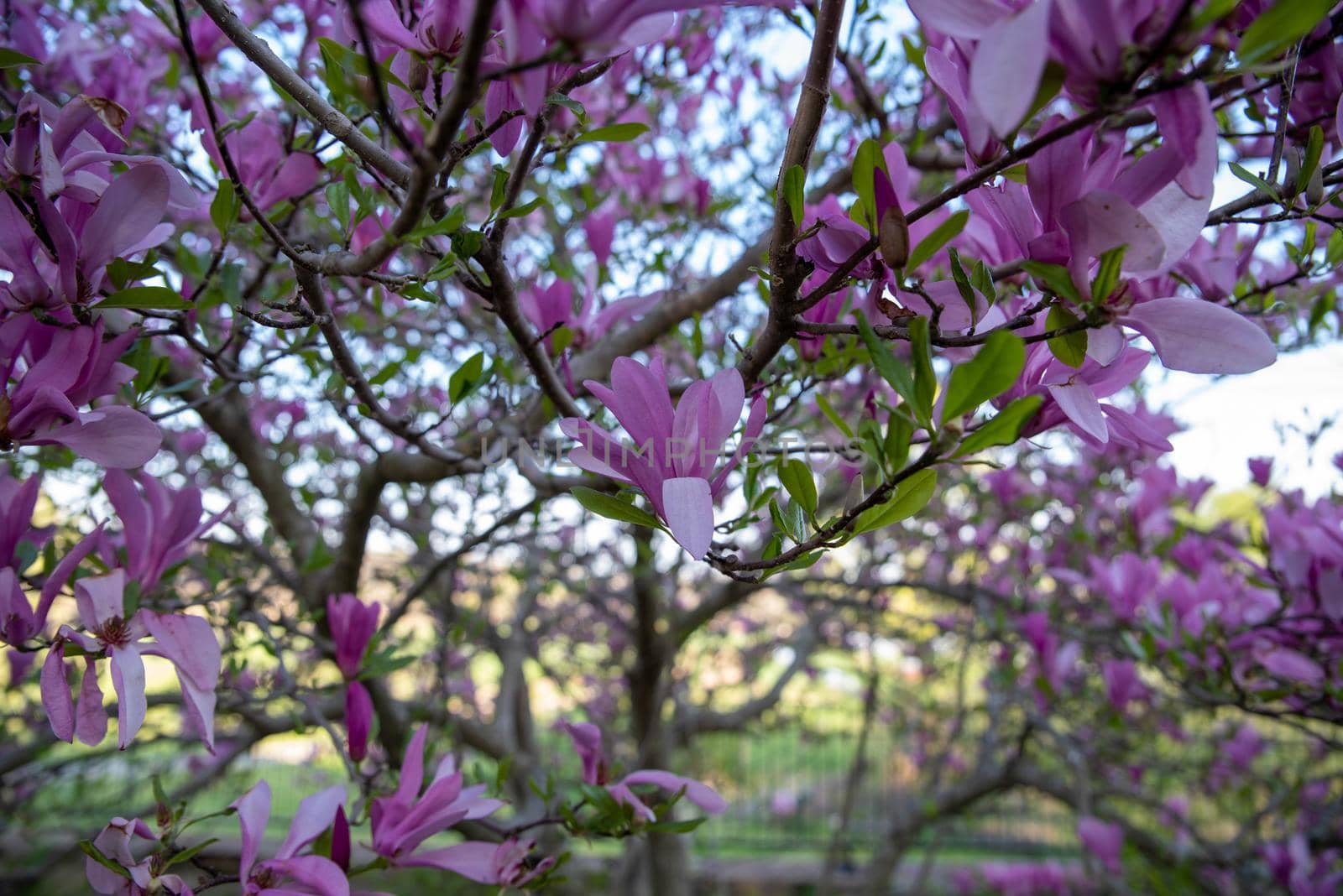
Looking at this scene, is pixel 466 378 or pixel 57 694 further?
pixel 466 378

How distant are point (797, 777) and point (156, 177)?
8119 mm

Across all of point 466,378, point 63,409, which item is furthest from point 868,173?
point 63,409

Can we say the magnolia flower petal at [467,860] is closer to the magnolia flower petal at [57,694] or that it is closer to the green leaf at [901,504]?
the magnolia flower petal at [57,694]

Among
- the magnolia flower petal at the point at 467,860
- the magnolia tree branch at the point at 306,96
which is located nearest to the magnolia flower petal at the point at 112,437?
the magnolia tree branch at the point at 306,96

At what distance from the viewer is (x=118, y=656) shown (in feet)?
2.78

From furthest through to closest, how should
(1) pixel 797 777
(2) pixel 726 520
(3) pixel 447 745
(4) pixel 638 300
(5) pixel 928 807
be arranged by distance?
(1) pixel 797 777 < (5) pixel 928 807 < (3) pixel 447 745 < (4) pixel 638 300 < (2) pixel 726 520

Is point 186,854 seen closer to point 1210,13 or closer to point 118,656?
point 118,656

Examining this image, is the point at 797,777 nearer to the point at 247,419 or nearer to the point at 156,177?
the point at 247,419

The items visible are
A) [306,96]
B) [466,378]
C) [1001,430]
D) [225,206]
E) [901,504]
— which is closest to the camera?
[1001,430]

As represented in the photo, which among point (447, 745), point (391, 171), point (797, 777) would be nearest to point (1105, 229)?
point (391, 171)

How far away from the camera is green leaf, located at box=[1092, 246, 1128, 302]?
59cm

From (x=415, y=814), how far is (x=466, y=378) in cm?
55

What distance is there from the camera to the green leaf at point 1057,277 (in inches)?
24.1

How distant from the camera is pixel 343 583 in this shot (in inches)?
71.6
